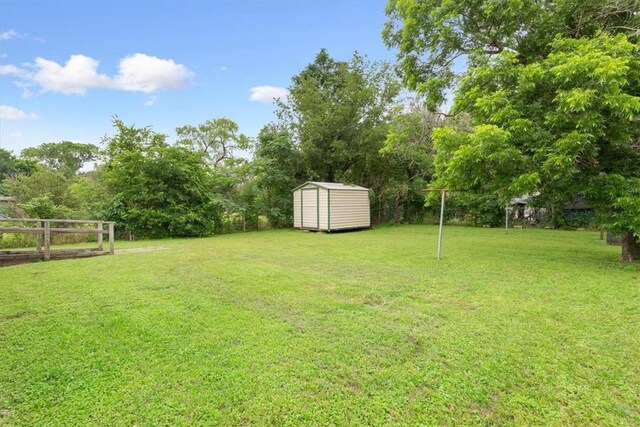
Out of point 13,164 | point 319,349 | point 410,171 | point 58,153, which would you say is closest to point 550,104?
point 319,349

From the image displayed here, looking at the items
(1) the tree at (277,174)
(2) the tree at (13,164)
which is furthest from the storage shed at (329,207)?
(2) the tree at (13,164)

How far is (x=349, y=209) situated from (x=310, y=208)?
5.35 ft

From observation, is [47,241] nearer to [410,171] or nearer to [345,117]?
[345,117]

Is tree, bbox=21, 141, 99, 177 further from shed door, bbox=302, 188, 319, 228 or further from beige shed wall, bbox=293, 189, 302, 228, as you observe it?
shed door, bbox=302, 188, 319, 228

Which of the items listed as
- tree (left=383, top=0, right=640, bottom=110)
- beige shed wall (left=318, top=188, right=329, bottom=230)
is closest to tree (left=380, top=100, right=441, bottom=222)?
beige shed wall (left=318, top=188, right=329, bottom=230)

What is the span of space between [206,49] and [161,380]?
1175 cm

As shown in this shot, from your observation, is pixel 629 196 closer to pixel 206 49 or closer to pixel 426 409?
pixel 426 409

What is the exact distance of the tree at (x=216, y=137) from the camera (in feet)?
60.9

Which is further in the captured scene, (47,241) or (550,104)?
(47,241)

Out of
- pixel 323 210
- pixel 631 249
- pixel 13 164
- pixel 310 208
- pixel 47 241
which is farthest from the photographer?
pixel 13 164

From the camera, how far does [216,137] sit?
18.8 m

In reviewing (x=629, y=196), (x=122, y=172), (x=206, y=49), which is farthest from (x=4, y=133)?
(x=629, y=196)

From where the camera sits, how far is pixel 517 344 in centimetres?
260

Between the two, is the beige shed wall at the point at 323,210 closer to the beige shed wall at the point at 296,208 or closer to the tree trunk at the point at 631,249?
the beige shed wall at the point at 296,208
